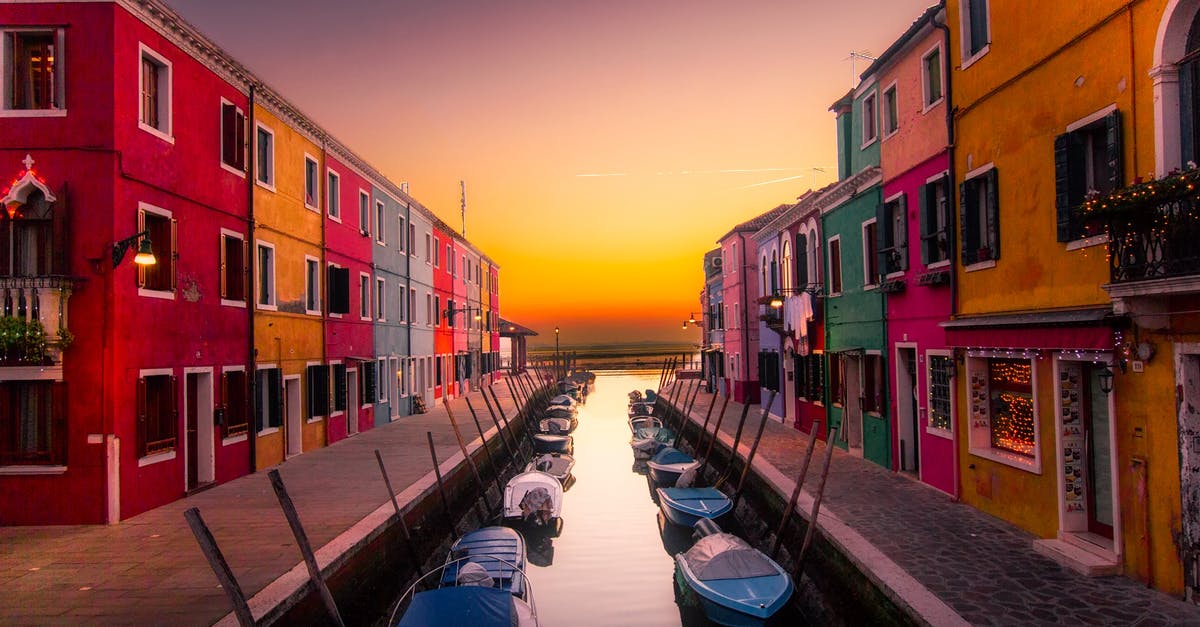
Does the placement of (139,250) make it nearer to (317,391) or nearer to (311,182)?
(317,391)

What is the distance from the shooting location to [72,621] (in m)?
7.57

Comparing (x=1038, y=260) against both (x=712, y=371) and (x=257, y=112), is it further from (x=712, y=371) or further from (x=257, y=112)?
(x=712, y=371)

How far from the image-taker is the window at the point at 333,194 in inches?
870

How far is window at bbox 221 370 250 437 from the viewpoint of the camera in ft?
50.2

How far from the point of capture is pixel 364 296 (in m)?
25.8

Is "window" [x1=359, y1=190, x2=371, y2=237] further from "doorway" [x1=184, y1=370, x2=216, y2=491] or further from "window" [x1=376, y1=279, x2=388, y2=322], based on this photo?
"doorway" [x1=184, y1=370, x2=216, y2=491]

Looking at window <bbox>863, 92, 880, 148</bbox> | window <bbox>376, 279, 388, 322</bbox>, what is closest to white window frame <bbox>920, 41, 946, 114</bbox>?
window <bbox>863, 92, 880, 148</bbox>

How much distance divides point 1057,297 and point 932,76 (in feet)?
19.0

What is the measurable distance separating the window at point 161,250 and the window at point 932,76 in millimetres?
13961

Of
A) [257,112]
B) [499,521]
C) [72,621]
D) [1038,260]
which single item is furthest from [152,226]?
[1038,260]

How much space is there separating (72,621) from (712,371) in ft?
115

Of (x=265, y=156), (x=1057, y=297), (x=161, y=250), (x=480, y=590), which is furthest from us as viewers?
(x=265, y=156)

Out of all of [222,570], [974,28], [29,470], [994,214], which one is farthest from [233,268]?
[974,28]

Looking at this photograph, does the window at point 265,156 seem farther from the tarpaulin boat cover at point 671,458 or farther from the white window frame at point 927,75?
the white window frame at point 927,75
